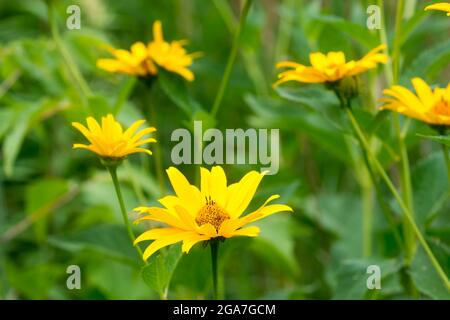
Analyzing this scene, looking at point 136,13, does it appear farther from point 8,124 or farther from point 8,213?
point 8,124

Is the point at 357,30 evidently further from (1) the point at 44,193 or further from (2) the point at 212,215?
(1) the point at 44,193

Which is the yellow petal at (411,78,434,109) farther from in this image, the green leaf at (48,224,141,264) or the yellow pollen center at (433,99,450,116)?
the green leaf at (48,224,141,264)

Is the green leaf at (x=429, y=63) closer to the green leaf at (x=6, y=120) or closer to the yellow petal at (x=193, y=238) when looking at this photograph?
the yellow petal at (x=193, y=238)

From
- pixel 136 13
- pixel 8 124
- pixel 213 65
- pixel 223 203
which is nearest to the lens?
pixel 223 203

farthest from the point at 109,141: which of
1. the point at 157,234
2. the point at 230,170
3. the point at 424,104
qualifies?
the point at 230,170

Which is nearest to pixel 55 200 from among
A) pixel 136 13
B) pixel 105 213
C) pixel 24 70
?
pixel 105 213

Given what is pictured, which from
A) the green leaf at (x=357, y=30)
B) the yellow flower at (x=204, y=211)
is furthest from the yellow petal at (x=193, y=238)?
the green leaf at (x=357, y=30)
